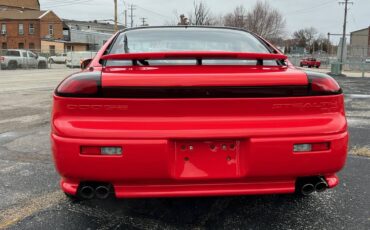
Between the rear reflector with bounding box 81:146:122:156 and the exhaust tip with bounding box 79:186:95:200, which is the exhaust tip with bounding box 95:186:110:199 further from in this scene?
the rear reflector with bounding box 81:146:122:156

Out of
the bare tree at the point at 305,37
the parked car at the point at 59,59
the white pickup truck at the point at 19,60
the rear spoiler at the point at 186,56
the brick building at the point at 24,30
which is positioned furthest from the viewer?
the bare tree at the point at 305,37

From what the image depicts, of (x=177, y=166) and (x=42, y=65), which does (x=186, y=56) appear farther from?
(x=42, y=65)

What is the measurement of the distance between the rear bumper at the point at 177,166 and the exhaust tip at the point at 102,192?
0.07 meters

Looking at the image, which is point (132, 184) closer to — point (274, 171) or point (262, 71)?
point (274, 171)

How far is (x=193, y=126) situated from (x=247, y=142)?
0.34 metres

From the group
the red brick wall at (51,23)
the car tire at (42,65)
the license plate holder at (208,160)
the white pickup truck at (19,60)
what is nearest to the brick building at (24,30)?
the red brick wall at (51,23)

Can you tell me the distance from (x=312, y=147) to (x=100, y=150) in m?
1.30

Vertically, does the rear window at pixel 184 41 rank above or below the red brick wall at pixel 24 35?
below

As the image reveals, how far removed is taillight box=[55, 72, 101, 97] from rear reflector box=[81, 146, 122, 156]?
325mm

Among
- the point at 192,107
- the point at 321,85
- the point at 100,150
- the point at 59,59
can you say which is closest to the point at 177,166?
the point at 192,107

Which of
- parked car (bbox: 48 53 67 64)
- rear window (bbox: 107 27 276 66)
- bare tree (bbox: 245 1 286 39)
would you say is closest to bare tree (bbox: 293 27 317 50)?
bare tree (bbox: 245 1 286 39)

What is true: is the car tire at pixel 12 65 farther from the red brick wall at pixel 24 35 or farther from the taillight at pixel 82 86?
the taillight at pixel 82 86

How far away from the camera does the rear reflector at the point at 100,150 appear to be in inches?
97.4

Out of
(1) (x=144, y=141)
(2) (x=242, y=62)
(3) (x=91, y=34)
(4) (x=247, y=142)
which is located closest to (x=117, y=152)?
(1) (x=144, y=141)
